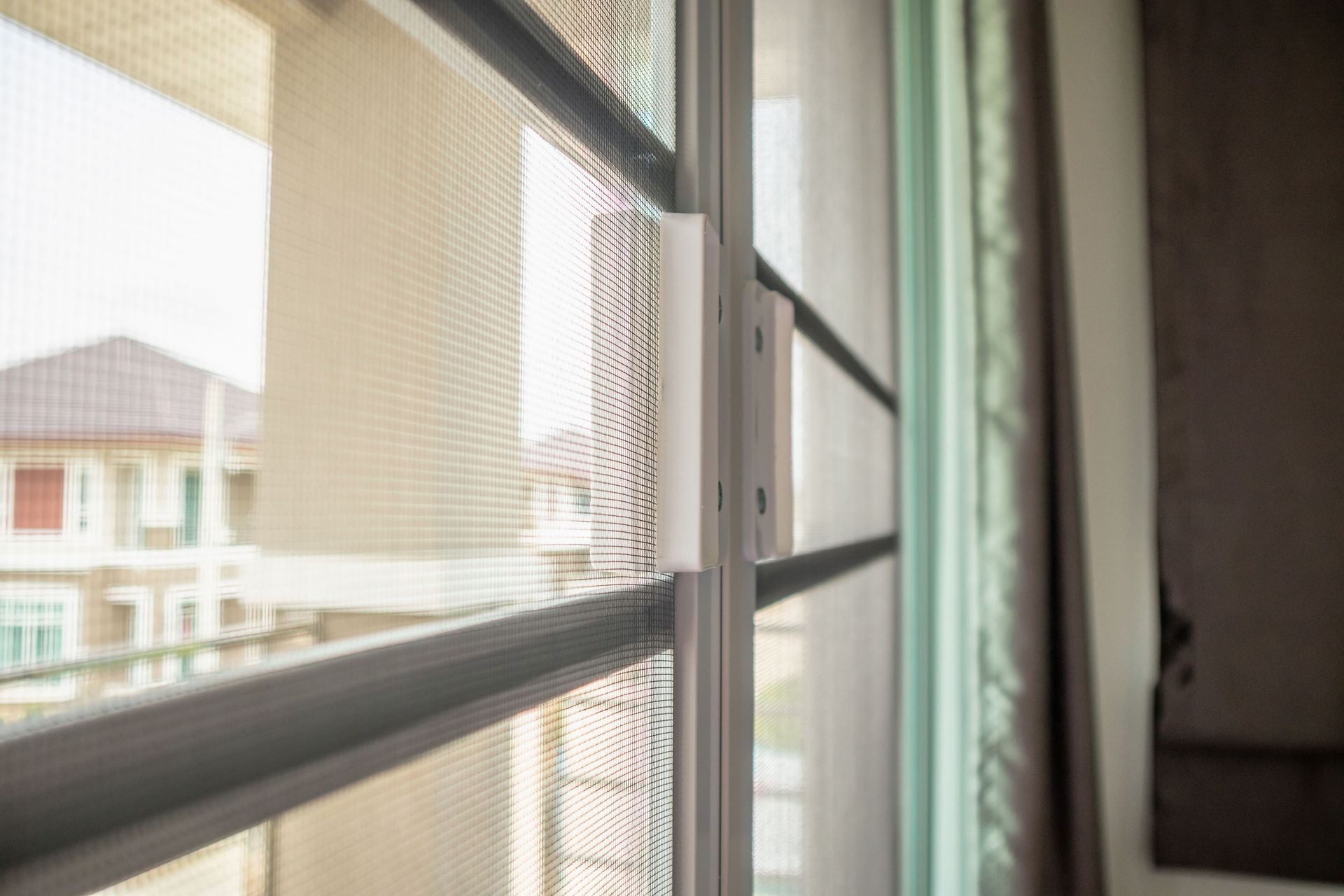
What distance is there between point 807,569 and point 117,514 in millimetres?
614

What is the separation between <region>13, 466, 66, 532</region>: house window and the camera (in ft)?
0.40

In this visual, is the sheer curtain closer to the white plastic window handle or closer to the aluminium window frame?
the aluminium window frame

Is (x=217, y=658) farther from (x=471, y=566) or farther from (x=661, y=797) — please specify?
(x=661, y=797)

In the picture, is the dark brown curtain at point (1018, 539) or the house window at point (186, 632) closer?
the house window at point (186, 632)

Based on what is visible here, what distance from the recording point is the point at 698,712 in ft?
1.35

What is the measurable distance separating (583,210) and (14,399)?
20cm

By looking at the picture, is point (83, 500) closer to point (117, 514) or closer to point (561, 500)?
point (117, 514)

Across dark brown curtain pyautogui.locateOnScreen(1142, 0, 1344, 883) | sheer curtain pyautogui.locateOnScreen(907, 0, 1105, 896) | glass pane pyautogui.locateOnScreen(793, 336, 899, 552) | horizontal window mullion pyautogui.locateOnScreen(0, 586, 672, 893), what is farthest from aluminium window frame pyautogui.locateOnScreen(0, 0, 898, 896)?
dark brown curtain pyautogui.locateOnScreen(1142, 0, 1344, 883)

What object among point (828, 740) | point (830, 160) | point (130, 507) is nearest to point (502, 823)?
point (130, 507)

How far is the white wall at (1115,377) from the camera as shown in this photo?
167 centimetres

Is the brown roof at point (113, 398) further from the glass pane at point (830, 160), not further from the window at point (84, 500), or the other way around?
the glass pane at point (830, 160)

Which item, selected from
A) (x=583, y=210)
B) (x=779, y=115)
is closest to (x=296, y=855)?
(x=583, y=210)

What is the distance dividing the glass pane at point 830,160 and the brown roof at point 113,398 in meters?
0.38

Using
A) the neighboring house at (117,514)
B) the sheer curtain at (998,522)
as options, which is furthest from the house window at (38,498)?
the sheer curtain at (998,522)
